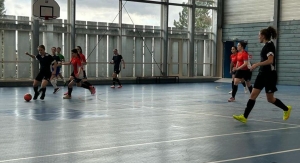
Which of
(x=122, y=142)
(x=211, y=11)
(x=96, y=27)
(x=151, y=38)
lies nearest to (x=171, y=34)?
(x=151, y=38)

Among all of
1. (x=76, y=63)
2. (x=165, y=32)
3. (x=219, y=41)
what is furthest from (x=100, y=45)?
(x=76, y=63)

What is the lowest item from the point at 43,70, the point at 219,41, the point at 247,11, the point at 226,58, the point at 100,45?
the point at 43,70

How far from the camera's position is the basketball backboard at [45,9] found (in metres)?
22.3

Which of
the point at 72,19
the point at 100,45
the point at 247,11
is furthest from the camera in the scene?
the point at 247,11

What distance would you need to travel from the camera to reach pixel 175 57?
33906 millimetres

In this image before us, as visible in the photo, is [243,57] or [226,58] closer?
[243,57]

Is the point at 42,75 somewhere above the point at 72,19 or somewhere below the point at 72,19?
below

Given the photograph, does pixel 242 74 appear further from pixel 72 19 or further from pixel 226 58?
pixel 226 58

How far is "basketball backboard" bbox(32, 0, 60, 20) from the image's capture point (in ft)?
73.2

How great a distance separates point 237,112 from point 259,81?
3.01 m

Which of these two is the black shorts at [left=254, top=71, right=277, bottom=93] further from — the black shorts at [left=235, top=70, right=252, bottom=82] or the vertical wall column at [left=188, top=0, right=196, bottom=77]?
the vertical wall column at [left=188, top=0, right=196, bottom=77]

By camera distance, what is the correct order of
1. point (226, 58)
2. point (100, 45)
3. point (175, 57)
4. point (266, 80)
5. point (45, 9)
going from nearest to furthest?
point (266, 80) < point (45, 9) < point (100, 45) < point (175, 57) < point (226, 58)

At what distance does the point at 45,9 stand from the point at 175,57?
44.0ft

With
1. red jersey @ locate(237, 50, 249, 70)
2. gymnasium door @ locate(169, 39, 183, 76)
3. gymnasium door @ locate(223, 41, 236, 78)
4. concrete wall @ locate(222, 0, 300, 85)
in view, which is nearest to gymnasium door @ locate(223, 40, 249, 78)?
gymnasium door @ locate(223, 41, 236, 78)
